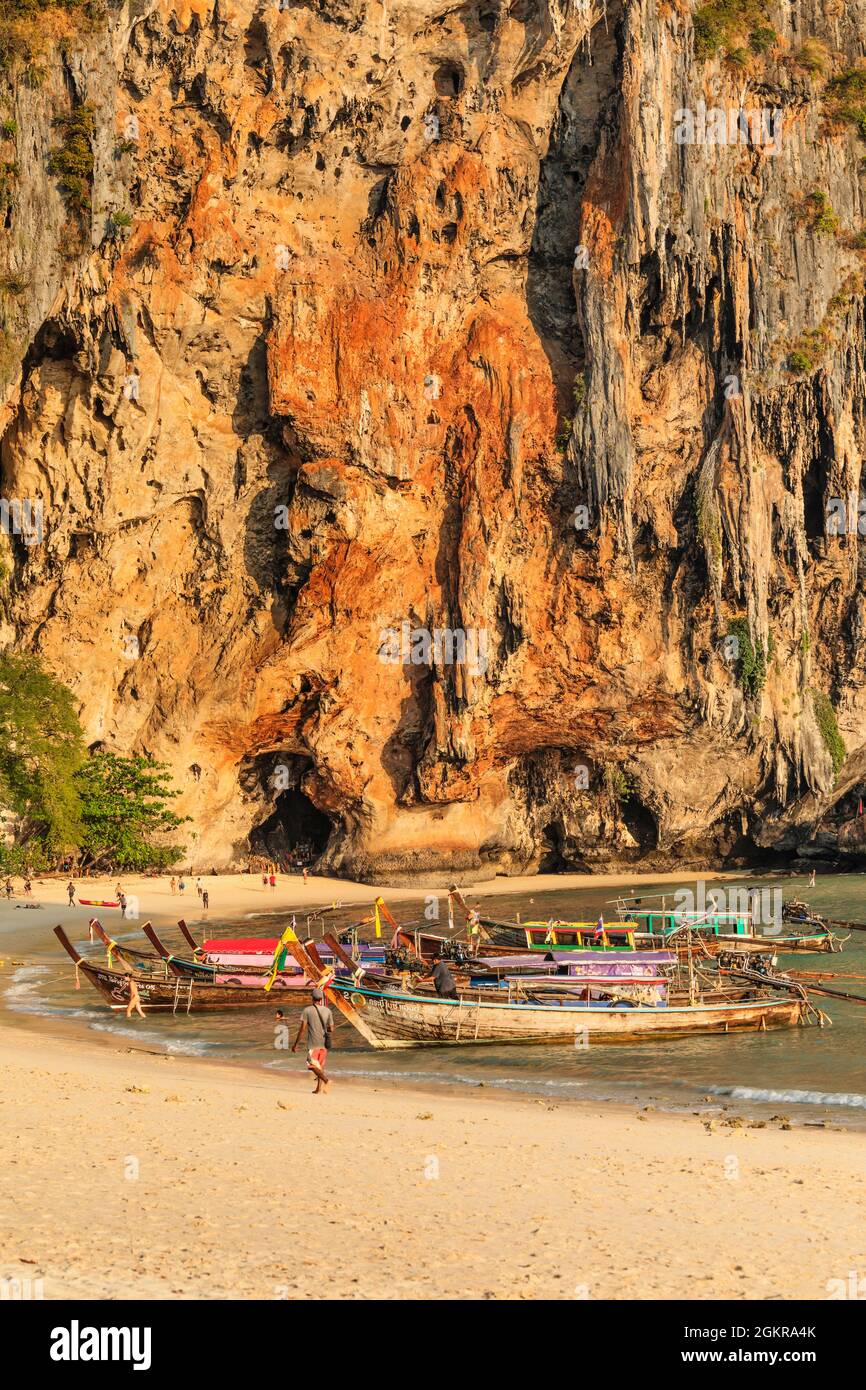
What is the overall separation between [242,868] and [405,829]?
7963 mm

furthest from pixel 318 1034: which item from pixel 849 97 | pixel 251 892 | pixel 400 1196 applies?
pixel 849 97

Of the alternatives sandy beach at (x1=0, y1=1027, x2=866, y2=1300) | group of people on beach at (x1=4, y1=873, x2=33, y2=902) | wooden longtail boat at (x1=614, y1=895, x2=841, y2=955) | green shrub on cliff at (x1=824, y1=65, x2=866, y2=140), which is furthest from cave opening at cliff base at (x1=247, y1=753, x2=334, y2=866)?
green shrub on cliff at (x1=824, y1=65, x2=866, y2=140)

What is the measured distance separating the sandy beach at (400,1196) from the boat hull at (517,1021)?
499 cm

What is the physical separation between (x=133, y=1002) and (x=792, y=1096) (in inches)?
538

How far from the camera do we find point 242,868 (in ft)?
178

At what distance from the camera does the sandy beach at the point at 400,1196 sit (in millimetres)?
6914

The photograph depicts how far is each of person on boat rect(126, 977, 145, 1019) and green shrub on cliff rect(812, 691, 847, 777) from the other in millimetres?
42556

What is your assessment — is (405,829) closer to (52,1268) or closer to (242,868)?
(242,868)

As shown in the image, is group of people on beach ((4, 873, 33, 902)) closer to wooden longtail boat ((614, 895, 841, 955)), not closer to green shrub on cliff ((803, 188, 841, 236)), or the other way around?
wooden longtail boat ((614, 895, 841, 955))

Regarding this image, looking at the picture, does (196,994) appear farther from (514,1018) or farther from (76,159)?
(76,159)

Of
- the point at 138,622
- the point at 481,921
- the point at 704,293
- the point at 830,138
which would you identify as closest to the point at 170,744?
the point at 138,622

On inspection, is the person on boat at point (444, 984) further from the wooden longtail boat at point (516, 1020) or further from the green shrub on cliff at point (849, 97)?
the green shrub on cliff at point (849, 97)

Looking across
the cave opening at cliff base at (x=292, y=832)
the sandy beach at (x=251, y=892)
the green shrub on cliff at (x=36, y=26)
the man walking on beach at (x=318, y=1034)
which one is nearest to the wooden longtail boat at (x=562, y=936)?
the sandy beach at (x=251, y=892)

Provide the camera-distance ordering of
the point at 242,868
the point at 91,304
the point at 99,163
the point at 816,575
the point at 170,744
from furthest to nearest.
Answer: the point at 816,575 < the point at 242,868 < the point at 170,744 < the point at 91,304 < the point at 99,163
